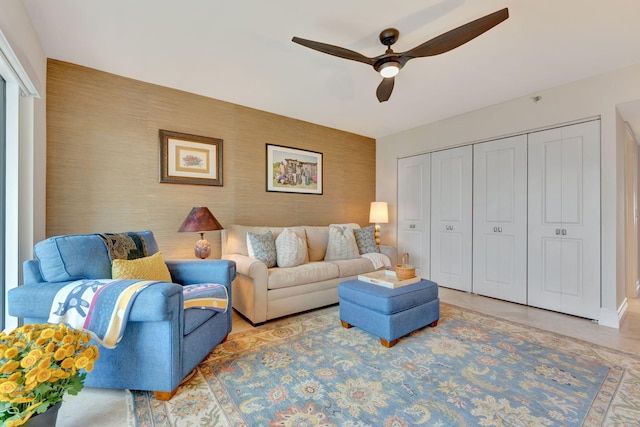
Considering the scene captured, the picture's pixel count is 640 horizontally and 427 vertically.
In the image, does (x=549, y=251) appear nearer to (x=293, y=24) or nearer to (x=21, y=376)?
(x=293, y=24)

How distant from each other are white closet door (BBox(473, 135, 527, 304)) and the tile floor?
0.24 m

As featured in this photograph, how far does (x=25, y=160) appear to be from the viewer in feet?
6.74

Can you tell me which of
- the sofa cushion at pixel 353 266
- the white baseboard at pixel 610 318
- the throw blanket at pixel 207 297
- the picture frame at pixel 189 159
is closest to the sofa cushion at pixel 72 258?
the throw blanket at pixel 207 297

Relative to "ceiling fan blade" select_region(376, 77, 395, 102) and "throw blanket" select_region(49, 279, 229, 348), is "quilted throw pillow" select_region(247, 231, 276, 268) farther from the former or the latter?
"ceiling fan blade" select_region(376, 77, 395, 102)

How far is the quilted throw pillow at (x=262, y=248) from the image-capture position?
2.97 m

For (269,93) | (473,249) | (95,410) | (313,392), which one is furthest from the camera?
(473,249)

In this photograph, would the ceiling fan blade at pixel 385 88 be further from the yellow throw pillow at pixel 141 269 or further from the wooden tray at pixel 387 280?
the yellow throw pillow at pixel 141 269

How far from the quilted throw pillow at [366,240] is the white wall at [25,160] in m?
3.20

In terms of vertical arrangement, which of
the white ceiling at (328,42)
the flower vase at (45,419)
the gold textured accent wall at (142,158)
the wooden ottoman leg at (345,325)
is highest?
the white ceiling at (328,42)

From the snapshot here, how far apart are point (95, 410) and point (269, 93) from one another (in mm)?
2989

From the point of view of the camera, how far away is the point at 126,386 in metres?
1.56

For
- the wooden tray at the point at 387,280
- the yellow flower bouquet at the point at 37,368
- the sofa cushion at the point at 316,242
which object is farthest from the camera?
the sofa cushion at the point at 316,242

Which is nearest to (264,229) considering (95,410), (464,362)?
(95,410)

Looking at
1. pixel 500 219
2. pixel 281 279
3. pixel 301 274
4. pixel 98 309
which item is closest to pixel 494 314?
pixel 500 219
